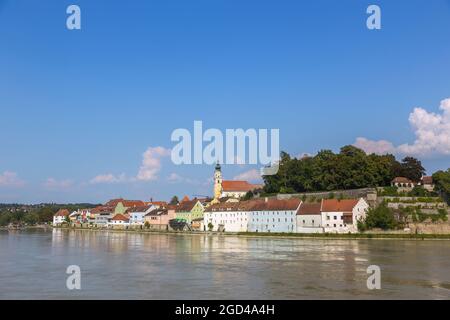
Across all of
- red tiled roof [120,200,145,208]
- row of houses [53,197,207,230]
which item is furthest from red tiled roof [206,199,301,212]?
red tiled roof [120,200,145,208]

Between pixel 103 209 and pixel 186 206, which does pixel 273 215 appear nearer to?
pixel 186 206

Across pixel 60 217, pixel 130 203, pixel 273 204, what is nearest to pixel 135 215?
pixel 130 203

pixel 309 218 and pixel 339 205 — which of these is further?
pixel 309 218

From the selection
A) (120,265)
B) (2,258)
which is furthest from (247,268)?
(2,258)

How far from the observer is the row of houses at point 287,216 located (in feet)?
148

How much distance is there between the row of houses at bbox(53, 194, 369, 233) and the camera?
4544cm

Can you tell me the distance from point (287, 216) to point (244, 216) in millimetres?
7183

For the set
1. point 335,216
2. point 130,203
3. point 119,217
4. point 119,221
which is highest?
point 130,203

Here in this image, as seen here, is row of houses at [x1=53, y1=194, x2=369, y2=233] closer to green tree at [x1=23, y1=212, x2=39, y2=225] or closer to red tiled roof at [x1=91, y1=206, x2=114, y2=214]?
red tiled roof at [x1=91, y1=206, x2=114, y2=214]

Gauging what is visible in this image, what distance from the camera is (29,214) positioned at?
10725cm

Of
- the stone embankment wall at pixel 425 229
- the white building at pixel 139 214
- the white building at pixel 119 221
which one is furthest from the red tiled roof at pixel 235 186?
the stone embankment wall at pixel 425 229

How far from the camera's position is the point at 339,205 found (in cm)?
4572

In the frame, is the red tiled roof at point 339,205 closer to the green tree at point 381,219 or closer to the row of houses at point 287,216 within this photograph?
the row of houses at point 287,216
